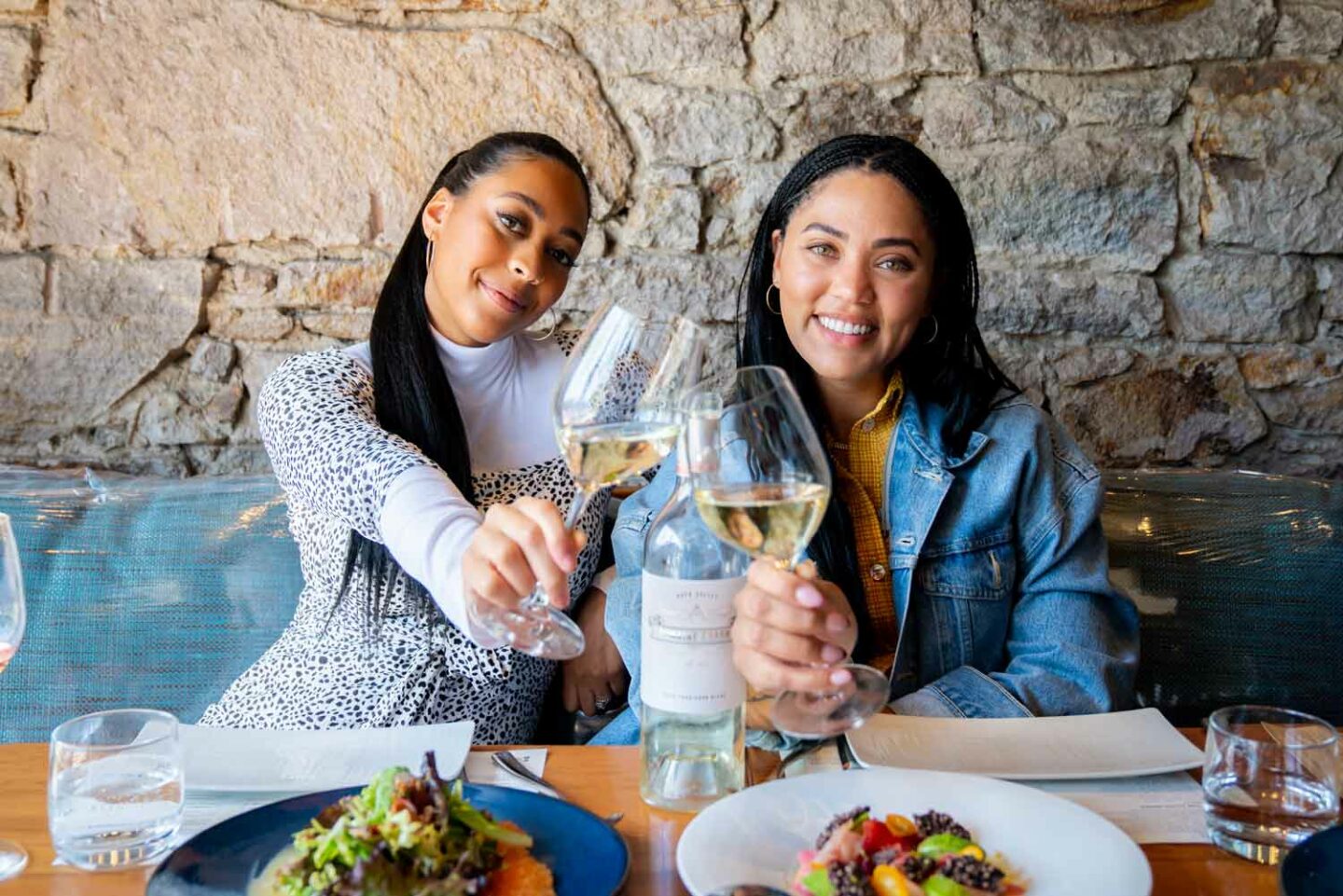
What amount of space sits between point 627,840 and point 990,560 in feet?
2.25

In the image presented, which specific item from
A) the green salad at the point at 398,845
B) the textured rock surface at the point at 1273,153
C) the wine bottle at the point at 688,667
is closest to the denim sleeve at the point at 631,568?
the wine bottle at the point at 688,667

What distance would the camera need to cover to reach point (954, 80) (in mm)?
2016

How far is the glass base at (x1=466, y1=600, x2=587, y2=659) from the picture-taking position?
0.90 m

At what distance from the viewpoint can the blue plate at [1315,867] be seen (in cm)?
73

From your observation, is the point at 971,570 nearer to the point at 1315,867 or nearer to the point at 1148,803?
the point at 1148,803

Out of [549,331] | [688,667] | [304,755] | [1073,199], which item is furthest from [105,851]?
[1073,199]

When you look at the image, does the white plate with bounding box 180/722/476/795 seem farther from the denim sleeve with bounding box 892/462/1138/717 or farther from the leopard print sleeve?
the denim sleeve with bounding box 892/462/1138/717

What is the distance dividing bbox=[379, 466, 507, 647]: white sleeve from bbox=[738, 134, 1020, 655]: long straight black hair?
0.49m

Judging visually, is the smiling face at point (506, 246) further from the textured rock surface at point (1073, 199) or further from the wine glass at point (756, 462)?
the wine glass at point (756, 462)

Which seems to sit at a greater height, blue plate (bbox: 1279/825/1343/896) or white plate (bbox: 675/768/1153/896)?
blue plate (bbox: 1279/825/1343/896)

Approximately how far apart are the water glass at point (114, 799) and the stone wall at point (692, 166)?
52.4 inches

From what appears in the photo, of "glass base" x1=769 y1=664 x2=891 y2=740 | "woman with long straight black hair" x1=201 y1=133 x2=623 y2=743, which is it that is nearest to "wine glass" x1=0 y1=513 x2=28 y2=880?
"woman with long straight black hair" x1=201 y1=133 x2=623 y2=743

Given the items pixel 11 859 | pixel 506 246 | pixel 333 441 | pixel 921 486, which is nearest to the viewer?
pixel 11 859

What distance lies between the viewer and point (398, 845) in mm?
734
